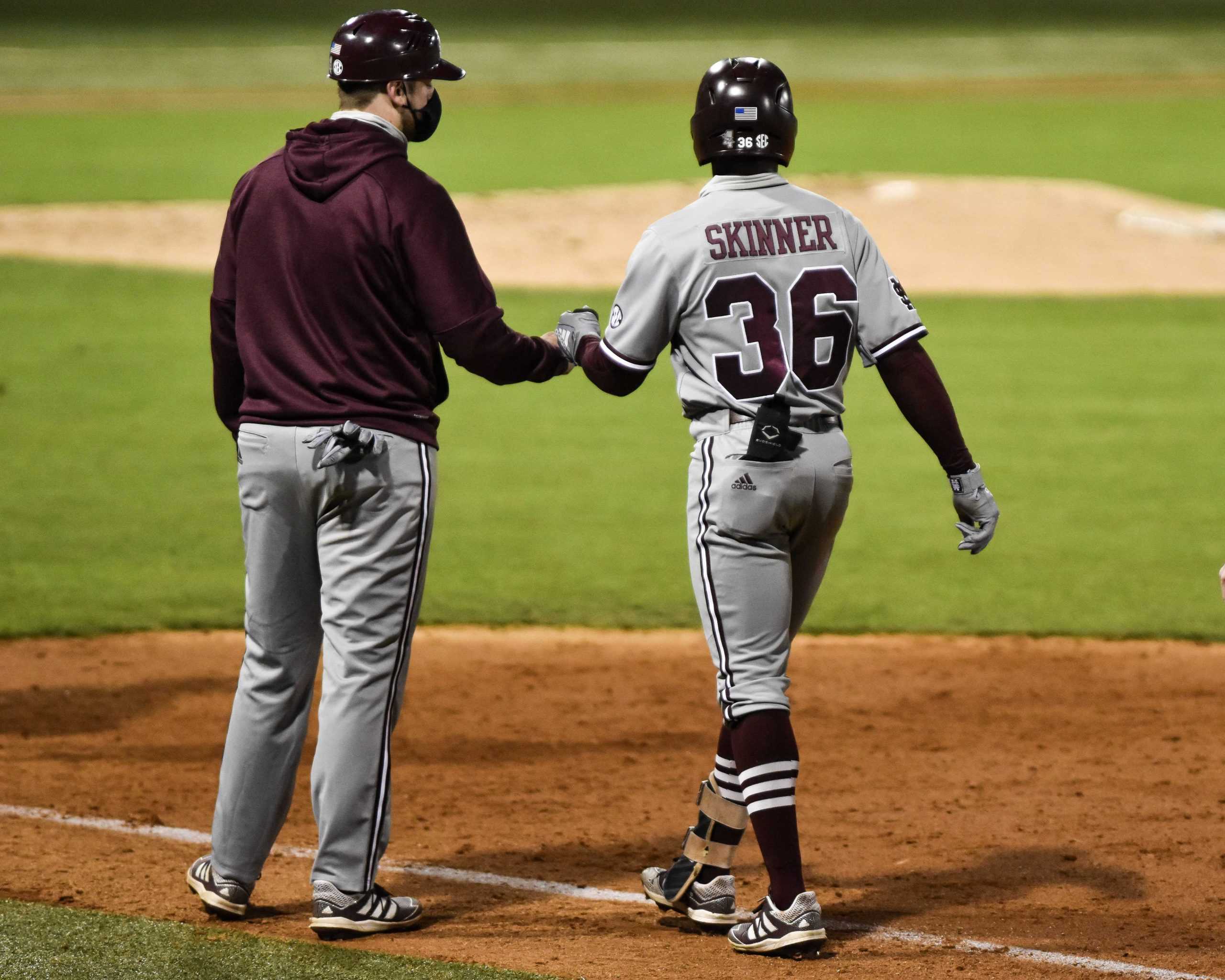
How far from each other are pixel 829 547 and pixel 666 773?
172 centimetres

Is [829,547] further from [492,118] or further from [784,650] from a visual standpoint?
[492,118]

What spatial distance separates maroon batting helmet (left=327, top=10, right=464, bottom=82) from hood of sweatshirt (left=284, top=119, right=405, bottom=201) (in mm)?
122

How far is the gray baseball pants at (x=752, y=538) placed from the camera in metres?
3.73

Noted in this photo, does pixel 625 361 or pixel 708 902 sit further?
pixel 708 902

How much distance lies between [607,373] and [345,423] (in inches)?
26.5

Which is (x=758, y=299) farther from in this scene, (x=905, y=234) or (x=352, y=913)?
(x=905, y=234)

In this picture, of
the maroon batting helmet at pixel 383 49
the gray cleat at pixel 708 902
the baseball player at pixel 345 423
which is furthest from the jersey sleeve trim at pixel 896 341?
the gray cleat at pixel 708 902

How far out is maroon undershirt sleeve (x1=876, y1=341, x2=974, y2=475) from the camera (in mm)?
3852

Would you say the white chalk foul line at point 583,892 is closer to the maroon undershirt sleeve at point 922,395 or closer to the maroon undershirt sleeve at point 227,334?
the maroon undershirt sleeve at point 922,395

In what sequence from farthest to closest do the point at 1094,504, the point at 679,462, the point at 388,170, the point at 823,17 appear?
1. the point at 823,17
2. the point at 679,462
3. the point at 1094,504
4. the point at 388,170

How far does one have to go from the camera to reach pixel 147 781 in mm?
5227

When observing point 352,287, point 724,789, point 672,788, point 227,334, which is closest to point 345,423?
point 352,287

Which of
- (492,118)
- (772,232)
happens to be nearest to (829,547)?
(772,232)

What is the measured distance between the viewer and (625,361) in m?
3.88
